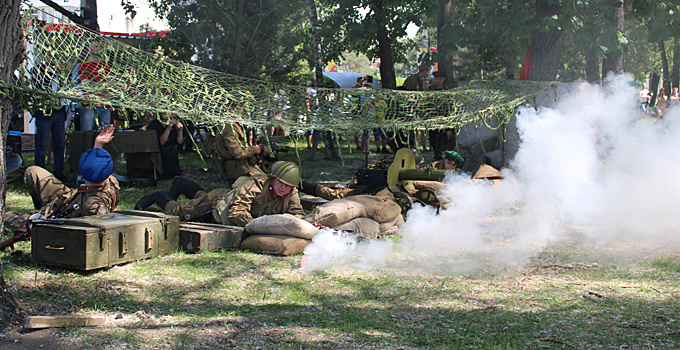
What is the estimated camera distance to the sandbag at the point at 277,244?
5789 millimetres

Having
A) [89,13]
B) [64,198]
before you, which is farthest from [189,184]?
[89,13]

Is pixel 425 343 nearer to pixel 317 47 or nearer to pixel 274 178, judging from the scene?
pixel 274 178

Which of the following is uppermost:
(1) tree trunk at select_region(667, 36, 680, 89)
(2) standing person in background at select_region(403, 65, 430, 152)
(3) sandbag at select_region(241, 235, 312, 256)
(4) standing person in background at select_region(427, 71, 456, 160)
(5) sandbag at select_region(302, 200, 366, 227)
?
(1) tree trunk at select_region(667, 36, 680, 89)

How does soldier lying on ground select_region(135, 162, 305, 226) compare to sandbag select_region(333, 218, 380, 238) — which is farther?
soldier lying on ground select_region(135, 162, 305, 226)

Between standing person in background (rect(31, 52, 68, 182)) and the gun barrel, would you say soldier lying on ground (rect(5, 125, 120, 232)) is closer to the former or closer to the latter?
standing person in background (rect(31, 52, 68, 182))

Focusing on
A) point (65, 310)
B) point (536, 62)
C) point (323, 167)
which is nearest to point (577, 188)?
point (536, 62)

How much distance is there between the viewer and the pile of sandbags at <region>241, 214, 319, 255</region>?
5812 mm

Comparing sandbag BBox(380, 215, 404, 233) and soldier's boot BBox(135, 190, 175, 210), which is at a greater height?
soldier's boot BBox(135, 190, 175, 210)

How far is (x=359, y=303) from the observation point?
174 inches

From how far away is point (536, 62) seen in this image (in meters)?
11.6

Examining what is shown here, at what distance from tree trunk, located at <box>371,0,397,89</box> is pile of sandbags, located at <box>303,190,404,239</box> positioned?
5.93 m

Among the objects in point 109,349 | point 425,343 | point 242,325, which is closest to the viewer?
point 109,349

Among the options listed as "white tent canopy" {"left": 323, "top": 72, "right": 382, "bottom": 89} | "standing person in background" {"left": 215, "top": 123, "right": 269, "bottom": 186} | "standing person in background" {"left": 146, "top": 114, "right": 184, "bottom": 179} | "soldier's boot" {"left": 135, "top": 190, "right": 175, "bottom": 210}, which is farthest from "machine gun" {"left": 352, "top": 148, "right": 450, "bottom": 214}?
"white tent canopy" {"left": 323, "top": 72, "right": 382, "bottom": 89}

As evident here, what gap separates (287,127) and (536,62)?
24.9 ft
